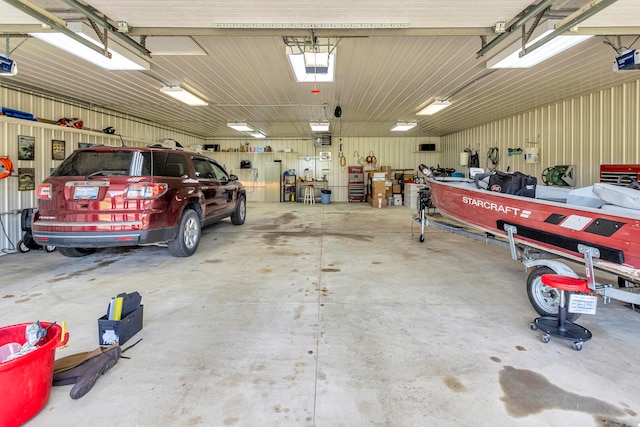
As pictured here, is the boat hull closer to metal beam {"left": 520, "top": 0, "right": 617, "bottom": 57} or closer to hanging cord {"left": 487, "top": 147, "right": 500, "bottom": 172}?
metal beam {"left": 520, "top": 0, "right": 617, "bottom": 57}

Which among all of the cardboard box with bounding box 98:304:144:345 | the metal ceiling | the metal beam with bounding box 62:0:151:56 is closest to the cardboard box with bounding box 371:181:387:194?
the metal ceiling

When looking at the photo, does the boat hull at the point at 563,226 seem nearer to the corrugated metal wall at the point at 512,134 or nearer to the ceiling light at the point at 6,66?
the corrugated metal wall at the point at 512,134

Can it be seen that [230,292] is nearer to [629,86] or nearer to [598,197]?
[598,197]

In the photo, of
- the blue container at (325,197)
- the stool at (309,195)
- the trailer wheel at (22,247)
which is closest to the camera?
the trailer wheel at (22,247)

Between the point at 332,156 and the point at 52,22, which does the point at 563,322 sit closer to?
the point at 52,22

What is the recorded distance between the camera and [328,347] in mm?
2307

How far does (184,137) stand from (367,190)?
771cm

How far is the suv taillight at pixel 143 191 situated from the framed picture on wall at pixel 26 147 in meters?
3.41

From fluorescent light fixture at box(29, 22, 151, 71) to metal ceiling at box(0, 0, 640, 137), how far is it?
201 millimetres

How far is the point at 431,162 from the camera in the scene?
1405 centimetres

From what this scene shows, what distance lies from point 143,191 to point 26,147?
3577 mm

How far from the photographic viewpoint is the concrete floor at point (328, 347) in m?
1.67

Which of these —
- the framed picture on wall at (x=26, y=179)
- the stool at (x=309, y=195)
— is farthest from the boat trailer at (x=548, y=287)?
the stool at (x=309, y=195)

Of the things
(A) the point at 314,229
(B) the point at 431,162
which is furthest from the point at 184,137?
(B) the point at 431,162
